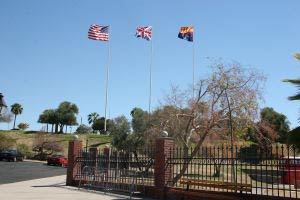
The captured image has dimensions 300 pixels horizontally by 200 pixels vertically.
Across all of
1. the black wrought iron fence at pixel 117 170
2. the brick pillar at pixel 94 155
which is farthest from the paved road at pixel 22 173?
the brick pillar at pixel 94 155

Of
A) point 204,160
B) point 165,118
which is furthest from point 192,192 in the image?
point 165,118

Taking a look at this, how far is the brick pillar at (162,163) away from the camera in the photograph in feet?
51.7

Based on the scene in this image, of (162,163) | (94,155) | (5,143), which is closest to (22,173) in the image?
(94,155)

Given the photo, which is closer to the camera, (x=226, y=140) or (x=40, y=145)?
(x=226, y=140)

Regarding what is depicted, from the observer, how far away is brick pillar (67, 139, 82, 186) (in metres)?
20.7

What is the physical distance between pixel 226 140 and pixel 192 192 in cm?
1273

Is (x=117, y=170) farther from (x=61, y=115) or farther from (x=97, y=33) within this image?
(x=61, y=115)

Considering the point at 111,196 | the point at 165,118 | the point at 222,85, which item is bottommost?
the point at 111,196

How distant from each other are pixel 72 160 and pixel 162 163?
22.3ft

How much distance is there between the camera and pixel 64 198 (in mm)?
15133

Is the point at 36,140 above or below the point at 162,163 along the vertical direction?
above

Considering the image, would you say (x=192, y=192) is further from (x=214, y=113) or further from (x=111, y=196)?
(x=214, y=113)

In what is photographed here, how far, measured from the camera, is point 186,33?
3919cm

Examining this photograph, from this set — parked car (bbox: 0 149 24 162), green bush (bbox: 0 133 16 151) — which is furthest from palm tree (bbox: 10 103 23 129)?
parked car (bbox: 0 149 24 162)
